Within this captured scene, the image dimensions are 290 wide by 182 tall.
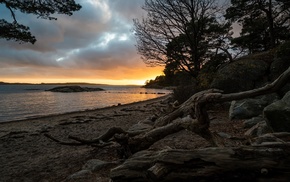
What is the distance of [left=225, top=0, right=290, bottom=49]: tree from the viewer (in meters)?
21.0

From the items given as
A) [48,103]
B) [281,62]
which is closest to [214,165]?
[281,62]

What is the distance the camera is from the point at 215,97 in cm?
431

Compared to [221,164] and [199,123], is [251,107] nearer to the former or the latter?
[199,123]

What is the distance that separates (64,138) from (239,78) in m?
9.23

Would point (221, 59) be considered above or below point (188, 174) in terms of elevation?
above

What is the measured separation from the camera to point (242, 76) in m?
12.0

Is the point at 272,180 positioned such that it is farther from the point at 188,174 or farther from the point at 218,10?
the point at 218,10

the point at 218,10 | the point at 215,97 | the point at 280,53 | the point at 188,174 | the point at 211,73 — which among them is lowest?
the point at 188,174

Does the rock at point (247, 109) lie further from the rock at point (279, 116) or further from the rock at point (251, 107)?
the rock at point (279, 116)

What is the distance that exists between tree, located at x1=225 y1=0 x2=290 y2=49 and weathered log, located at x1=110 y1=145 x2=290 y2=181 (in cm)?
2078

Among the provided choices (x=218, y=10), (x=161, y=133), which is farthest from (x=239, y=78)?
(x=161, y=133)

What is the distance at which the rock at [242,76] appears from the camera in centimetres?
1188

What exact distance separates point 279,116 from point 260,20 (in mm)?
22366

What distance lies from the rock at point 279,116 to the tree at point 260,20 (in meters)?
17.9
